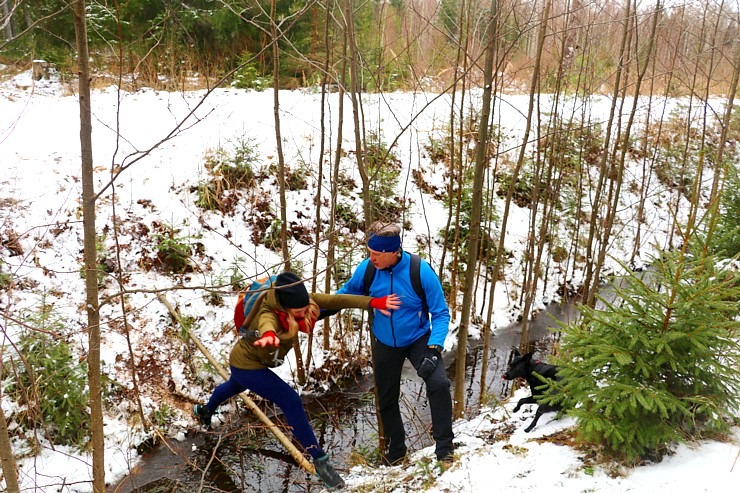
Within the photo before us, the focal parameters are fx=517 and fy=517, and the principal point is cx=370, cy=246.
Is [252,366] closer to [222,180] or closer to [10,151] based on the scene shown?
[222,180]

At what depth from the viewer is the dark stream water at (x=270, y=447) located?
15.3ft

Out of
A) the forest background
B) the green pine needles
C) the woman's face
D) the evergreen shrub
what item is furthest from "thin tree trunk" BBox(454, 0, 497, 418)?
the evergreen shrub

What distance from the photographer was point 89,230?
8.58 ft

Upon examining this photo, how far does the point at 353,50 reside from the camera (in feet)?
13.7

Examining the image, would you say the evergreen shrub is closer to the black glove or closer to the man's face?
the man's face

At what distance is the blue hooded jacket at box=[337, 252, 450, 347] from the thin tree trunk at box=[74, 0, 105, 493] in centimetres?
215

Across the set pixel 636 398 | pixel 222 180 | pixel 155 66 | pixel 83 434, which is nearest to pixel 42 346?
pixel 83 434

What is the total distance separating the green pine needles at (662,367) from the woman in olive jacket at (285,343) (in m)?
1.52

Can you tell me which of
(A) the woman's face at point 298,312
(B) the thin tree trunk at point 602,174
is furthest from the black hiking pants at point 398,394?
(B) the thin tree trunk at point 602,174

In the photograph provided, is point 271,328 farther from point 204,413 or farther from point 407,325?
point 204,413

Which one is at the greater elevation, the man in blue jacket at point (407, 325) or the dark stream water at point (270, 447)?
the man in blue jacket at point (407, 325)

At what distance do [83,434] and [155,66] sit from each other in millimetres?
8524

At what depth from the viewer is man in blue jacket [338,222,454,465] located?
405 centimetres

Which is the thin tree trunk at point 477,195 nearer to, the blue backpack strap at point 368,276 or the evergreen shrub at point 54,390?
the blue backpack strap at point 368,276
